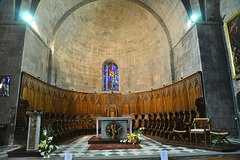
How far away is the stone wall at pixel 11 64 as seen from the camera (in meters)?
8.95

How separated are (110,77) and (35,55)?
8.21 metres

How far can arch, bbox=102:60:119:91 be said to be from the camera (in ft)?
58.6

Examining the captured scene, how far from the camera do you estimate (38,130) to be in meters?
6.18

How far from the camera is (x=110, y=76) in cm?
1814

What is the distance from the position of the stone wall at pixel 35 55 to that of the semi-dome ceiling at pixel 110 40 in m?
0.94

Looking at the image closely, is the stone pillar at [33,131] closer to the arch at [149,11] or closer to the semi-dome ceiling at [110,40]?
the semi-dome ceiling at [110,40]

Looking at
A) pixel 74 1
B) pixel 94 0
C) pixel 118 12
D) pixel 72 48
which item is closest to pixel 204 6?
pixel 118 12

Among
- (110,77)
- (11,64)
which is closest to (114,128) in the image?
(11,64)

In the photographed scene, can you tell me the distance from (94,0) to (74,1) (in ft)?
5.95

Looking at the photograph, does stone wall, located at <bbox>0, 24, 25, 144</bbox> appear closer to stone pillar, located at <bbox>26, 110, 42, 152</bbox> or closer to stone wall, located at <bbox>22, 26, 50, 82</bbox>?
stone wall, located at <bbox>22, 26, 50, 82</bbox>

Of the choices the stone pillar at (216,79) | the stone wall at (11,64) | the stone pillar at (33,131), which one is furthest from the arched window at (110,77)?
the stone pillar at (33,131)

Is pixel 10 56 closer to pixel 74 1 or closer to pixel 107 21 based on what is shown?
pixel 74 1

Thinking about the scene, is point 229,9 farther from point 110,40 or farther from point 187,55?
point 110,40

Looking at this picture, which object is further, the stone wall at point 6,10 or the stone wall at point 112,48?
the stone wall at point 112,48
